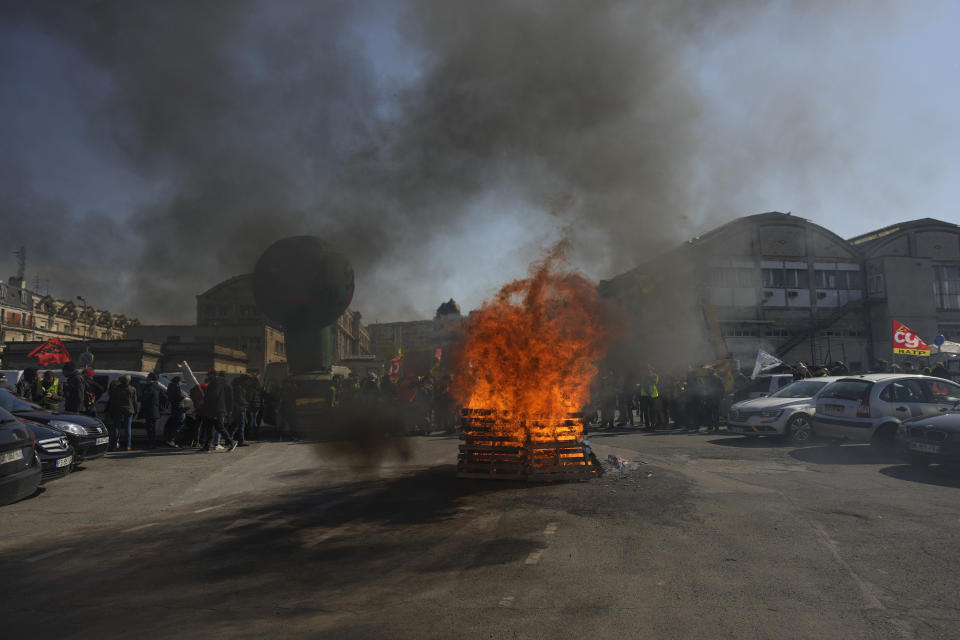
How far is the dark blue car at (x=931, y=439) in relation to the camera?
334 inches

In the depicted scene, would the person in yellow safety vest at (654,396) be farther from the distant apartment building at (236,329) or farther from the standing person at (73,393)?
the distant apartment building at (236,329)

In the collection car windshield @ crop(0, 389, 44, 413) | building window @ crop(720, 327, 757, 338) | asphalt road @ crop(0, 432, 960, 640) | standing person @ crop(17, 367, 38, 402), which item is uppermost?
building window @ crop(720, 327, 757, 338)

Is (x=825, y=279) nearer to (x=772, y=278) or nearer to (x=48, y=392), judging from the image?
(x=772, y=278)

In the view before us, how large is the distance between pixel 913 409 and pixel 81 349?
128ft

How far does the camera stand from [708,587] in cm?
423

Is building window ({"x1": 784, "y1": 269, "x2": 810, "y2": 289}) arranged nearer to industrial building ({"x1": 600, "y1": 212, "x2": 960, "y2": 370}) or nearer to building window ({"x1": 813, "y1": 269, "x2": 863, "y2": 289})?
industrial building ({"x1": 600, "y1": 212, "x2": 960, "y2": 370})

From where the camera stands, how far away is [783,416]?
12.7 metres

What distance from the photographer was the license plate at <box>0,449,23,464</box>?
682cm

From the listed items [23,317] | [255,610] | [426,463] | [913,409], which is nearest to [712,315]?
[913,409]

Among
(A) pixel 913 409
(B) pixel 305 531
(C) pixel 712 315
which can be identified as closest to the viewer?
(B) pixel 305 531

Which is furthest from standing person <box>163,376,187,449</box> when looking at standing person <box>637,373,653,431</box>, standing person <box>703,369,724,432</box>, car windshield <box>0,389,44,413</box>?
standing person <box>703,369,724,432</box>

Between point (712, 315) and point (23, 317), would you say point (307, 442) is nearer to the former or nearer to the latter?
point (712, 315)

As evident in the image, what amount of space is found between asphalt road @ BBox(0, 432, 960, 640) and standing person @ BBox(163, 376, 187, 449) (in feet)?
11.5

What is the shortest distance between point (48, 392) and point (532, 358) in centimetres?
1079
